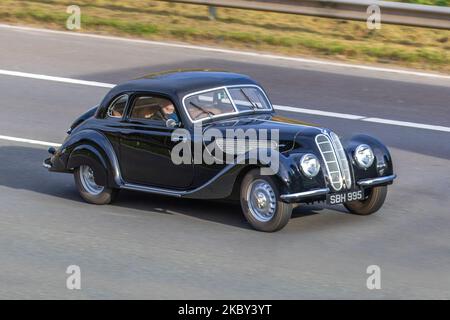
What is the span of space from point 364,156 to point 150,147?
225cm

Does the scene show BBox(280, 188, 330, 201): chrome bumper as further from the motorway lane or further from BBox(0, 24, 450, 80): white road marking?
BBox(0, 24, 450, 80): white road marking

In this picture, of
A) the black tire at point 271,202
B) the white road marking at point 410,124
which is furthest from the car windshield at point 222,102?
the white road marking at point 410,124

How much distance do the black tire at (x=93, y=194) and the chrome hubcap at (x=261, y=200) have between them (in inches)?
70.1

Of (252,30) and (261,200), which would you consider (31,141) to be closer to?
(261,200)

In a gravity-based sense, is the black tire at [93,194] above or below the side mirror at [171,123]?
below

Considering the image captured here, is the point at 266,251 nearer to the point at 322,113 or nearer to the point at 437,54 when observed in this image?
the point at 322,113

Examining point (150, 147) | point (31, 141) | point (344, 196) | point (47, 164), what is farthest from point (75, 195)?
point (344, 196)

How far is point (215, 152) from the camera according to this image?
36.4 ft

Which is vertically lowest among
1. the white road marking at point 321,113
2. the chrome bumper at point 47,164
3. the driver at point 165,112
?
the chrome bumper at point 47,164

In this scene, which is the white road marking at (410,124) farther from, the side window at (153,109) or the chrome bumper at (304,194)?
the chrome bumper at (304,194)

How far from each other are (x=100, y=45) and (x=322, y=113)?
532 cm

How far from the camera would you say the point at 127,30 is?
806 inches

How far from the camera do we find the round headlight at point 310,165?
10609mm
